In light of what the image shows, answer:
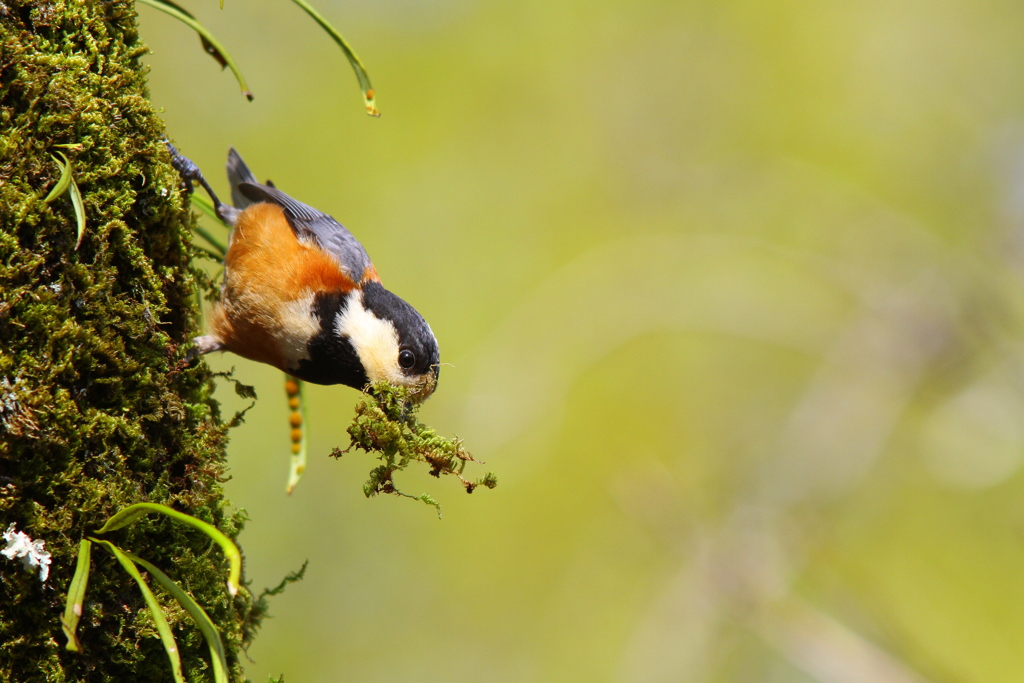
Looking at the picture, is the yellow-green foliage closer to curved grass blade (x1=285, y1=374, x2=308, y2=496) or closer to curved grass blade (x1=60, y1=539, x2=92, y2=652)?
curved grass blade (x1=60, y1=539, x2=92, y2=652)

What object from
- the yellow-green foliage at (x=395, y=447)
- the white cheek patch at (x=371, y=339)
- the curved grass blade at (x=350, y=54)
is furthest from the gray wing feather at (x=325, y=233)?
the yellow-green foliage at (x=395, y=447)

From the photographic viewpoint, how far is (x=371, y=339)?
2170 millimetres

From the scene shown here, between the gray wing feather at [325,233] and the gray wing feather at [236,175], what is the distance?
0.97 ft

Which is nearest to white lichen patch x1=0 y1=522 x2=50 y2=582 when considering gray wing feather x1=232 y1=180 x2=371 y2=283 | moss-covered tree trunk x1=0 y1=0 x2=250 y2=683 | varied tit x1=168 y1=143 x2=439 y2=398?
moss-covered tree trunk x1=0 y1=0 x2=250 y2=683

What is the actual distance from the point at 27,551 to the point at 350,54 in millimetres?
1212

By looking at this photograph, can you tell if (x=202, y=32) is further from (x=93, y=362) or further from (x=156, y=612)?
(x=156, y=612)

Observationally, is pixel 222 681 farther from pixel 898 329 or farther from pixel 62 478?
pixel 898 329

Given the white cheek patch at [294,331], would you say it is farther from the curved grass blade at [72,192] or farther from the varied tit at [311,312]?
the curved grass blade at [72,192]

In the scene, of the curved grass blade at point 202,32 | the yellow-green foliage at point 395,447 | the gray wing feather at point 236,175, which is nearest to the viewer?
the yellow-green foliage at point 395,447

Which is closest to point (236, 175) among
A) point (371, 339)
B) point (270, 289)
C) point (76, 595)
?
point (270, 289)

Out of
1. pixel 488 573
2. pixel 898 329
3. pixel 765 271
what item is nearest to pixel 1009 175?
pixel 898 329

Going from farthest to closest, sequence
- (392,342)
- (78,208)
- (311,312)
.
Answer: (311,312) < (392,342) < (78,208)

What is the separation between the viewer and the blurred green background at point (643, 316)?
5984 millimetres

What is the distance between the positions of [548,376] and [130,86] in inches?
216
